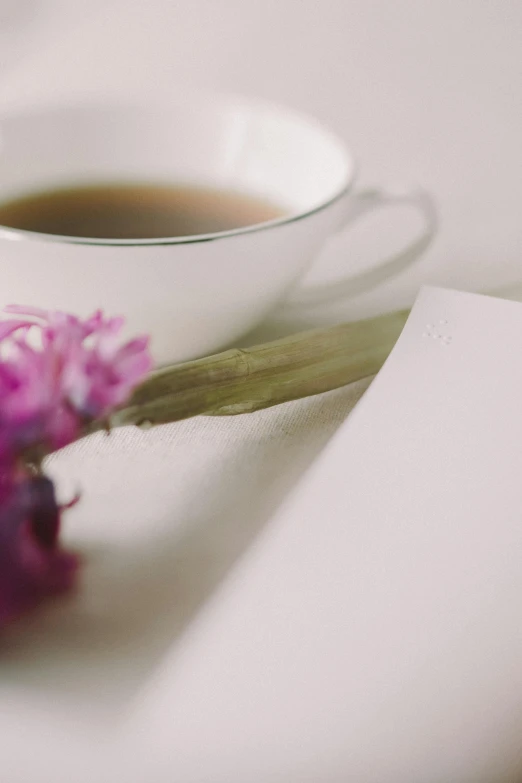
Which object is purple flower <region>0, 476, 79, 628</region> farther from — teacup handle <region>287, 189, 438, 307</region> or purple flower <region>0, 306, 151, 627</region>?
teacup handle <region>287, 189, 438, 307</region>

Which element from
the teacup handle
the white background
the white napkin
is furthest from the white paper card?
the white background

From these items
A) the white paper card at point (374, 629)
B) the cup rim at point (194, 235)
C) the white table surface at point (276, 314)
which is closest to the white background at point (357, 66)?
the white table surface at point (276, 314)

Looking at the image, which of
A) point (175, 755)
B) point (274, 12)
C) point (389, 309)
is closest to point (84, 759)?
point (175, 755)

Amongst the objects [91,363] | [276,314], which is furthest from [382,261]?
[91,363]

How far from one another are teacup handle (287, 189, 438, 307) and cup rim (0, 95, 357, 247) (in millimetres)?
21

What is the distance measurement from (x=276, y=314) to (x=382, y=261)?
74 mm

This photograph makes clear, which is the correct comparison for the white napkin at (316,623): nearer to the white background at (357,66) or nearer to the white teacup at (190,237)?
the white teacup at (190,237)

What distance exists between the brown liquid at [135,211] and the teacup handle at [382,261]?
0.05 m

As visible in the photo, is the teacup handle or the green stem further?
the teacup handle

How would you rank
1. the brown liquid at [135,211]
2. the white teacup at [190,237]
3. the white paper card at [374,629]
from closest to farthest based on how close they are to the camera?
the white paper card at [374,629] → the white teacup at [190,237] → the brown liquid at [135,211]

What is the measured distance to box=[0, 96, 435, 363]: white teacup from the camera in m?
0.28

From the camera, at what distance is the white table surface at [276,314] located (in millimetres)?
192

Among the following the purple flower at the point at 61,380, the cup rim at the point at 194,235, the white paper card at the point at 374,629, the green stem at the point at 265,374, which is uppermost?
the cup rim at the point at 194,235

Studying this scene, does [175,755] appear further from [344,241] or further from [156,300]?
[344,241]
